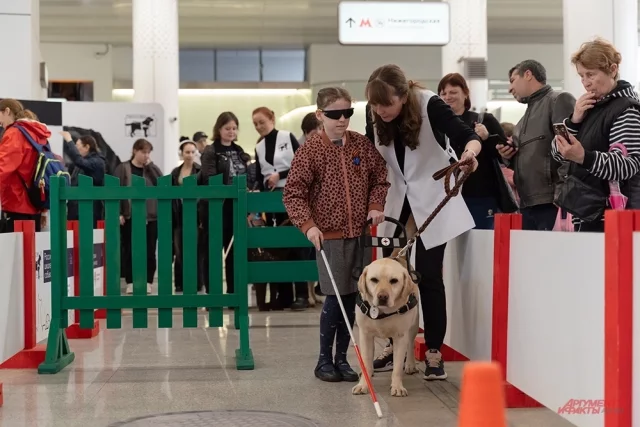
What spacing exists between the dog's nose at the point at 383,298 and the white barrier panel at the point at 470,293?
1.67 ft

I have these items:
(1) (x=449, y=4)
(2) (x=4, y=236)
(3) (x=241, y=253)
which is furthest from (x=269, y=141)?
(1) (x=449, y=4)

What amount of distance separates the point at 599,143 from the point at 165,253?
262 cm

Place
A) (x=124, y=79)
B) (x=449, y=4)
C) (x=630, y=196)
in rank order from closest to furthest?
(x=630, y=196), (x=449, y=4), (x=124, y=79)

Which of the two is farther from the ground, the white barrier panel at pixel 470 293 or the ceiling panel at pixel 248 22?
the ceiling panel at pixel 248 22

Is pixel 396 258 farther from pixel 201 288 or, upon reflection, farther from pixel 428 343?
pixel 201 288

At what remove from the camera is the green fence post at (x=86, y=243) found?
5062mm

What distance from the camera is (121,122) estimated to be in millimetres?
10984

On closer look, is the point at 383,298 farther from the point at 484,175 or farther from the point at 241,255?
the point at 484,175

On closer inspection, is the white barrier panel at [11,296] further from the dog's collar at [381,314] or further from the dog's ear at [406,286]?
the dog's ear at [406,286]

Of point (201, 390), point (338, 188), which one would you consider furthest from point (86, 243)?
point (338, 188)

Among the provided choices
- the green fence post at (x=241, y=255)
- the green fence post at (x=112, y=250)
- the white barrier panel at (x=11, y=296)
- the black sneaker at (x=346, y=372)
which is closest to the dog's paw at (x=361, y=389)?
the black sneaker at (x=346, y=372)

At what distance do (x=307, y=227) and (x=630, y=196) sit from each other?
4.91 feet

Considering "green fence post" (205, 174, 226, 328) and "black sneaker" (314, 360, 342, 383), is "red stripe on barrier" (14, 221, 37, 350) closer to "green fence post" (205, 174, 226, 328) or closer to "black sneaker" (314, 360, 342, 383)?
"green fence post" (205, 174, 226, 328)

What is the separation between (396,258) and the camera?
4.09 meters
